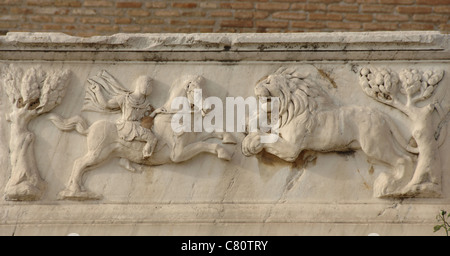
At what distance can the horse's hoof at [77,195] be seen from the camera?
4.66m

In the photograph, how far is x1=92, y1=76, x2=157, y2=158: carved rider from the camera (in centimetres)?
466

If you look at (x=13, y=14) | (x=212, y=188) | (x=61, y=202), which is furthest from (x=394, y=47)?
(x=13, y=14)

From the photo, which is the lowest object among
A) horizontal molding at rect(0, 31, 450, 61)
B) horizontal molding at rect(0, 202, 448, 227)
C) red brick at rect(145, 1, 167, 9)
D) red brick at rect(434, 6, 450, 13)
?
horizontal molding at rect(0, 202, 448, 227)

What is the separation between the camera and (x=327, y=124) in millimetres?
4625

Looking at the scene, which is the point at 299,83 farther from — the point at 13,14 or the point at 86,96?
the point at 13,14

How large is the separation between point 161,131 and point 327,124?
100cm

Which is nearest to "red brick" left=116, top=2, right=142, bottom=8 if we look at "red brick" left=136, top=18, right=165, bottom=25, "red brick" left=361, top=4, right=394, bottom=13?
"red brick" left=136, top=18, right=165, bottom=25

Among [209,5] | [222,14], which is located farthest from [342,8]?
[209,5]

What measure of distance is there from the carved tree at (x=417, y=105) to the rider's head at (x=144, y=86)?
1.29 m

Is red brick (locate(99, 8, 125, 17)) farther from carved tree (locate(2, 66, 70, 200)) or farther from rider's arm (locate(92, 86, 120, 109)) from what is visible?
rider's arm (locate(92, 86, 120, 109))

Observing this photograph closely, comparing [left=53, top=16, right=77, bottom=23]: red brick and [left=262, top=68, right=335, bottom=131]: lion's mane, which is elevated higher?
[left=53, top=16, right=77, bottom=23]: red brick

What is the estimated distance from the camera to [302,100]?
15.3ft

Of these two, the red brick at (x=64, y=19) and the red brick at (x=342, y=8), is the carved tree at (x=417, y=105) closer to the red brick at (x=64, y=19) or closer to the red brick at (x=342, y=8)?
the red brick at (x=342, y=8)

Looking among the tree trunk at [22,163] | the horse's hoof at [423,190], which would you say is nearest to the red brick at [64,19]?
the tree trunk at [22,163]
